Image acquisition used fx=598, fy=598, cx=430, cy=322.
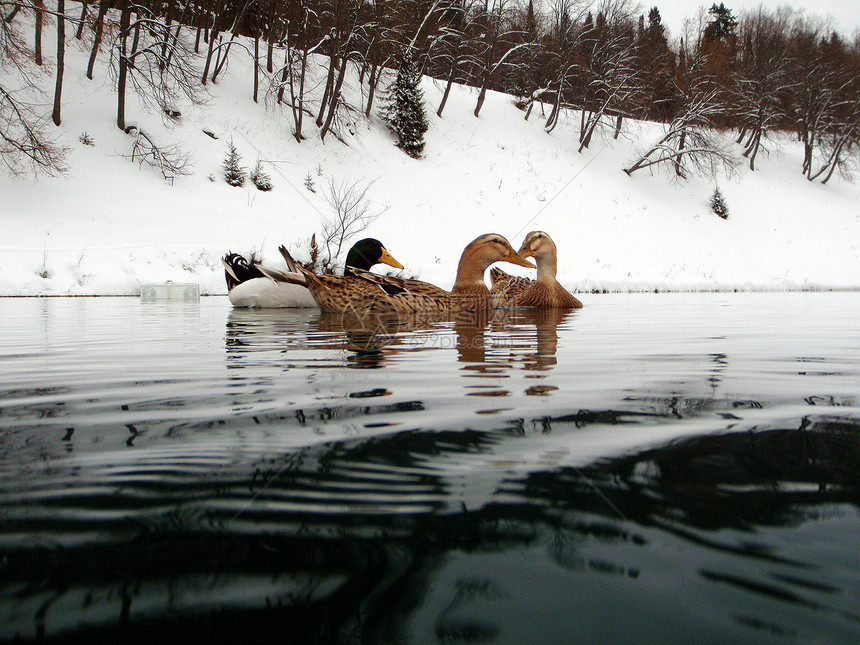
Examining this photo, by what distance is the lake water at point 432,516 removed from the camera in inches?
26.0

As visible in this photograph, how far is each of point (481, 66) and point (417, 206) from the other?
1584cm

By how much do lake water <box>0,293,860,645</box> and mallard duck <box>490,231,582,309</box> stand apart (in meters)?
6.59

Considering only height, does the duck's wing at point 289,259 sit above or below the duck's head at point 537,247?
below

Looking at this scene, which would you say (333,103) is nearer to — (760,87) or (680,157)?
(680,157)

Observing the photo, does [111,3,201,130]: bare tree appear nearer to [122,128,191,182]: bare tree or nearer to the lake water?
[122,128,191,182]: bare tree

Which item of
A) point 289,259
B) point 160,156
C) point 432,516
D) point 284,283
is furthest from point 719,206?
point 432,516

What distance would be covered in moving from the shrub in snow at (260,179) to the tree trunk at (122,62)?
5.22 metres

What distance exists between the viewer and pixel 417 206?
27.6m

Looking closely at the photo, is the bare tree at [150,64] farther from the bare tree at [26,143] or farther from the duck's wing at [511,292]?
the duck's wing at [511,292]

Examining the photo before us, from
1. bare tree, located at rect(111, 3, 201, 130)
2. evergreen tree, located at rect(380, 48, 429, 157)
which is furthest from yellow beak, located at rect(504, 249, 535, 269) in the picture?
evergreen tree, located at rect(380, 48, 429, 157)

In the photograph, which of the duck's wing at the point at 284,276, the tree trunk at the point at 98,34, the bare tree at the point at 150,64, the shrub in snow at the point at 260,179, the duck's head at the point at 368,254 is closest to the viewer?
the duck's wing at the point at 284,276

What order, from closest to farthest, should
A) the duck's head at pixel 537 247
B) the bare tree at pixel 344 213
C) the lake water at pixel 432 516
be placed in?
the lake water at pixel 432 516, the duck's head at pixel 537 247, the bare tree at pixel 344 213

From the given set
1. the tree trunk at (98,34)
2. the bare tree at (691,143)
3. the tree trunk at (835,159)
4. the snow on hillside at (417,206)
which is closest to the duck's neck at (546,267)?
the snow on hillside at (417,206)

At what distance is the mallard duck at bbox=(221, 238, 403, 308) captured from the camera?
8.69 metres
